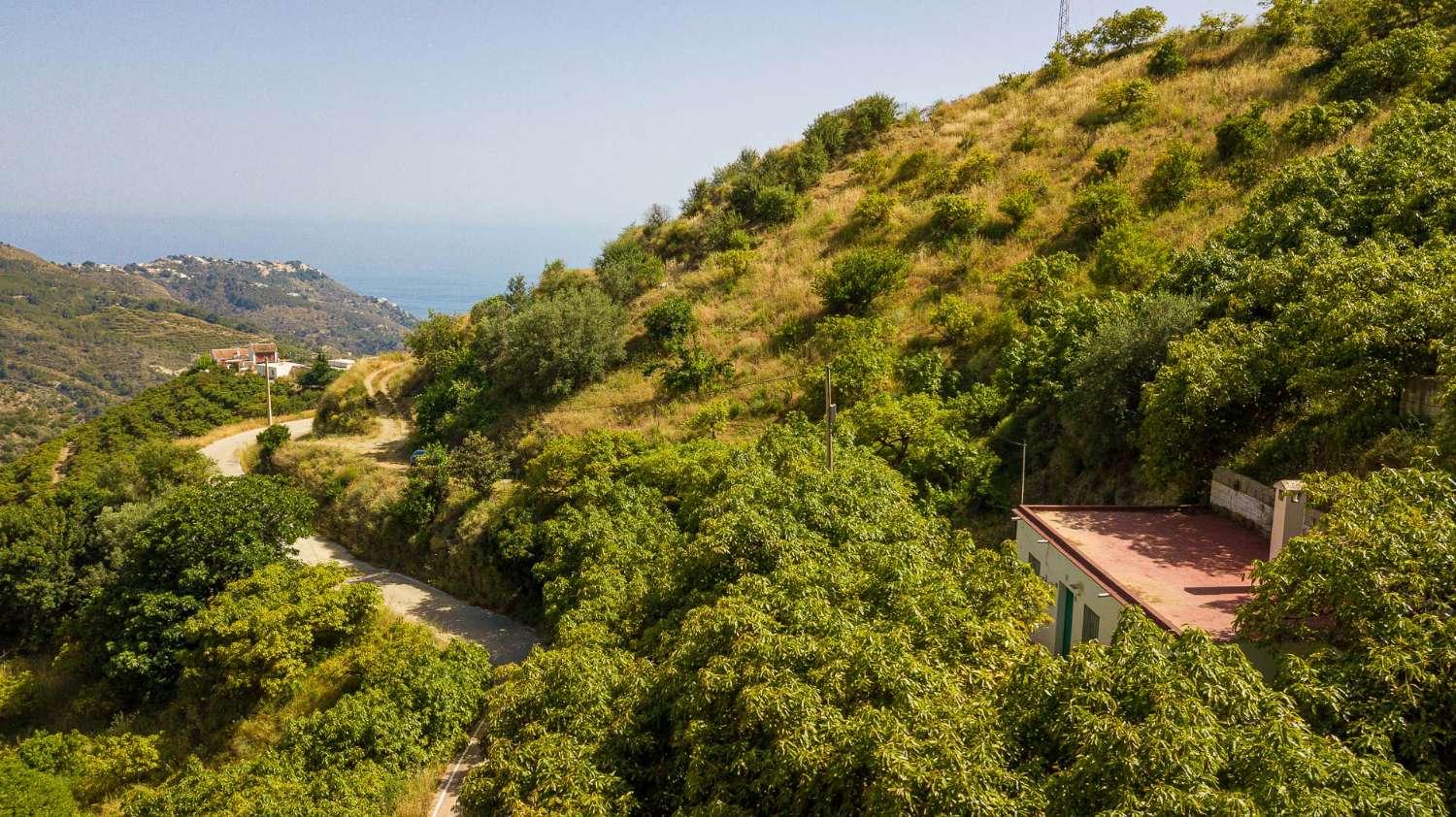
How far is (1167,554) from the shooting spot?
37.8ft

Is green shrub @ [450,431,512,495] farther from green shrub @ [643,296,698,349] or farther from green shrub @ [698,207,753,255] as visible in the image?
green shrub @ [698,207,753,255]

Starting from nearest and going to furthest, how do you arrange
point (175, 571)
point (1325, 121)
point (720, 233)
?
1. point (175, 571)
2. point (1325, 121)
3. point (720, 233)

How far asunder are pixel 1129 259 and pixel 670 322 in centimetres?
1653

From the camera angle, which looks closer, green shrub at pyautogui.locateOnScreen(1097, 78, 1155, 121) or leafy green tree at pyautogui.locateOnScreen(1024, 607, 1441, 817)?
leafy green tree at pyautogui.locateOnScreen(1024, 607, 1441, 817)

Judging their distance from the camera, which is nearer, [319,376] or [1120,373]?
[1120,373]

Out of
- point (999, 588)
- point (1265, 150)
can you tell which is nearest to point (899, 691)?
point (999, 588)

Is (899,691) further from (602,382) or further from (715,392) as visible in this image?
(602,382)

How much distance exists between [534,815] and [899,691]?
12.6 ft

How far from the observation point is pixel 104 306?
496ft

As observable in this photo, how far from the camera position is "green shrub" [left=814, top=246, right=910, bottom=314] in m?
27.8

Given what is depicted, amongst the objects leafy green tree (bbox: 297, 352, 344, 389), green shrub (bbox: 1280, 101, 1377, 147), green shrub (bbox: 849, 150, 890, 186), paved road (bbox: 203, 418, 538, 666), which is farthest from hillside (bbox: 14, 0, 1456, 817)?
leafy green tree (bbox: 297, 352, 344, 389)

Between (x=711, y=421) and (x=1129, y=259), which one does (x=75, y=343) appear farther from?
(x=1129, y=259)

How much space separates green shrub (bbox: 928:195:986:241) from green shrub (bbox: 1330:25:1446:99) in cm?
1221

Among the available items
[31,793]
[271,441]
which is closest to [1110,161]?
[31,793]
